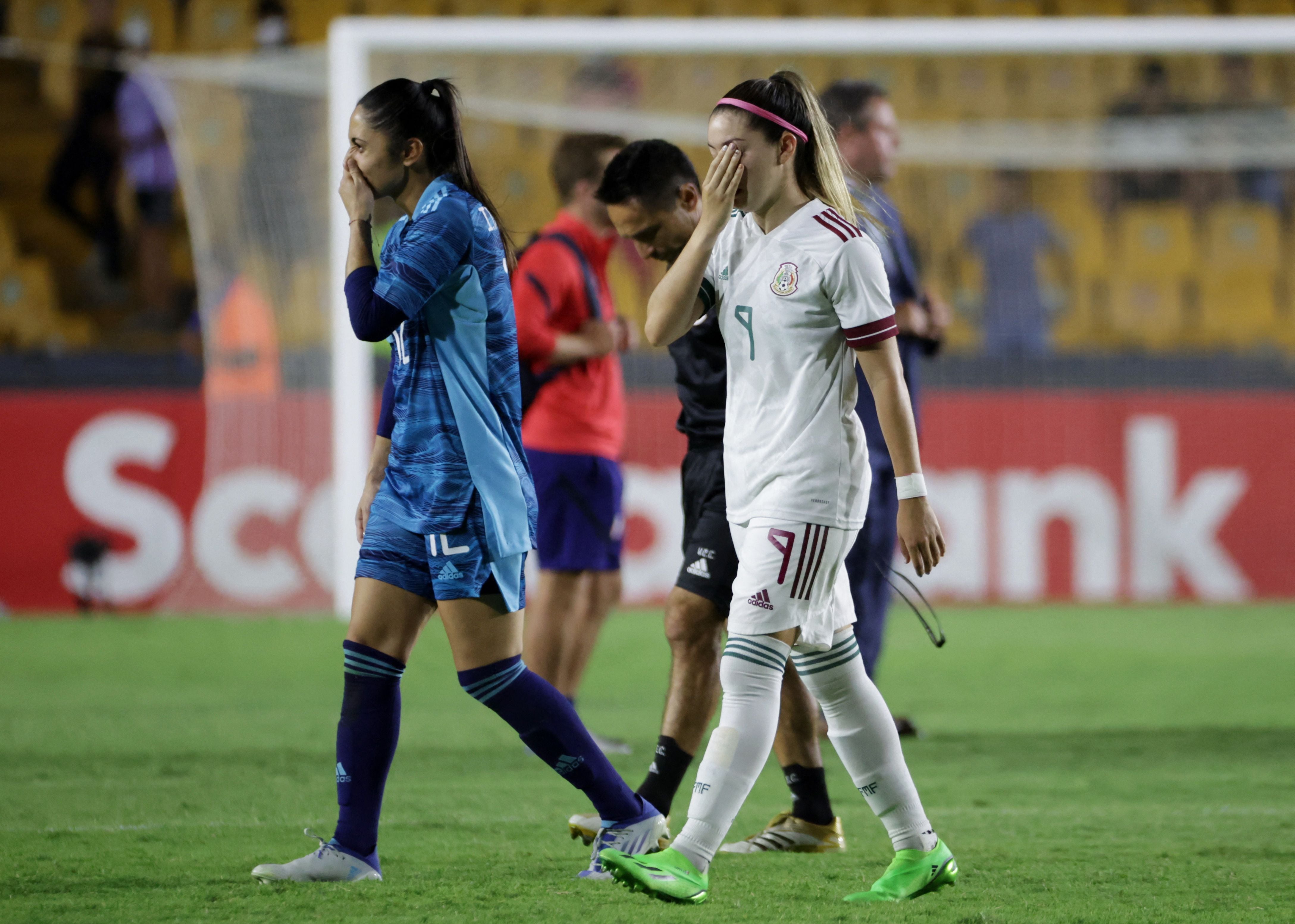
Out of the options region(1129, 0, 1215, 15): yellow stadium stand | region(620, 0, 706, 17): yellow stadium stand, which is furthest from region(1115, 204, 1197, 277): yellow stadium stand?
region(620, 0, 706, 17): yellow stadium stand

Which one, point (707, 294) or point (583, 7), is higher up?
point (583, 7)

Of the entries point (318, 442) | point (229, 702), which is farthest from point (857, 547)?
point (318, 442)

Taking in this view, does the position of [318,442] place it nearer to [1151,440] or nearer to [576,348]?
[576,348]

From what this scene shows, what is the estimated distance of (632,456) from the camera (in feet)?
31.1

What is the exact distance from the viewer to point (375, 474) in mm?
3477

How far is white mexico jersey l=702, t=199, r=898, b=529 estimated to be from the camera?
3.03 m

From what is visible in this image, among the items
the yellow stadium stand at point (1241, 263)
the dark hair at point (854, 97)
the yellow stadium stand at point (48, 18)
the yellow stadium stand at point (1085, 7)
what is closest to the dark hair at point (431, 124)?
the dark hair at point (854, 97)

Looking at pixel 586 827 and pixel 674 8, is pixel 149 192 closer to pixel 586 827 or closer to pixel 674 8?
pixel 674 8

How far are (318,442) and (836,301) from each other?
659cm

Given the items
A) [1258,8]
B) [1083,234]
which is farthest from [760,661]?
[1258,8]

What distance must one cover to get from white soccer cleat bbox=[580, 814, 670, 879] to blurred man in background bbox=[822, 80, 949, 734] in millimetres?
1476

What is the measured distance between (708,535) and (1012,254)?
706cm

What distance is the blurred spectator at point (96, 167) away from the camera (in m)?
10.5

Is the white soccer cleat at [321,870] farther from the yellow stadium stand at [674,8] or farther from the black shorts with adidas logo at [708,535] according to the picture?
the yellow stadium stand at [674,8]
